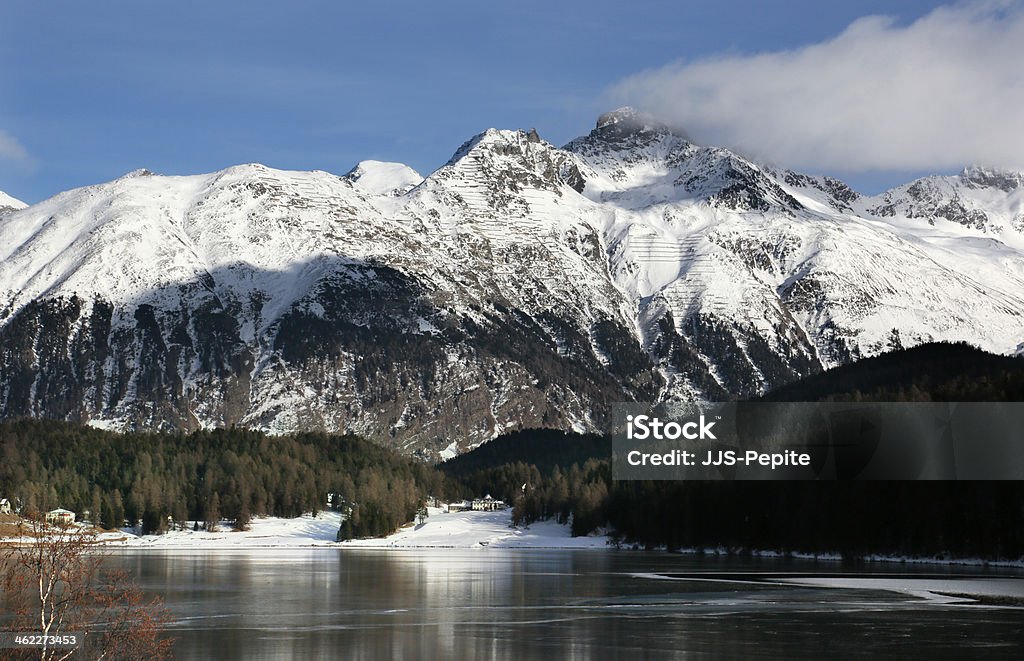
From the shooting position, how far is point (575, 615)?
307 ft

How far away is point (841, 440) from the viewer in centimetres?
17388

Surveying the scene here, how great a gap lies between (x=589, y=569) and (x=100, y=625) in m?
87.5

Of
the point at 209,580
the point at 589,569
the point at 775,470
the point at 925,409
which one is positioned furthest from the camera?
the point at 775,470

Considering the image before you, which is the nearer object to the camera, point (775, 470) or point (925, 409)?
point (925, 409)

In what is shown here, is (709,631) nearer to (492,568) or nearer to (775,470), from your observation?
(492,568)

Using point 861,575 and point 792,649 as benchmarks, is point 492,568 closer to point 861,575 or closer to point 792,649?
point 861,575

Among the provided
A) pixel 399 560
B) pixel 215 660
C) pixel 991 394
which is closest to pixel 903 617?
pixel 215 660

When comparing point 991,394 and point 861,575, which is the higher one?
point 991,394

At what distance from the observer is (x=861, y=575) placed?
137500 millimetres

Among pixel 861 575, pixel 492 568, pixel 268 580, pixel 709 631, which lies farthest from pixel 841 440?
pixel 709 631

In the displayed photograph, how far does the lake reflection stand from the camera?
72812 millimetres

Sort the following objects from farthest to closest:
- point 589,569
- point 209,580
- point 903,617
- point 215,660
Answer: point 589,569 < point 209,580 < point 903,617 < point 215,660

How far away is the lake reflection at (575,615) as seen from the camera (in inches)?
2867

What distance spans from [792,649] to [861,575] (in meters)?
69.0
